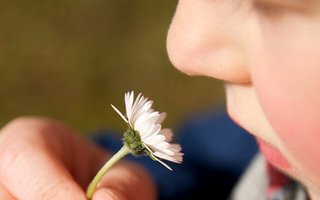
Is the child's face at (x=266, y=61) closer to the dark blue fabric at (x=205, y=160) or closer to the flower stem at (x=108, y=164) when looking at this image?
the flower stem at (x=108, y=164)

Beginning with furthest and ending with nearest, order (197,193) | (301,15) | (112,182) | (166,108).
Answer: (166,108) < (197,193) < (112,182) < (301,15)

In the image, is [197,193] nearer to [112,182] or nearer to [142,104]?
[112,182]

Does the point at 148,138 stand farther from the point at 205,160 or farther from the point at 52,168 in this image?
the point at 205,160

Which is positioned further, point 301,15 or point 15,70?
point 15,70

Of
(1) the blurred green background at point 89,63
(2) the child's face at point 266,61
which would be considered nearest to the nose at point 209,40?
(2) the child's face at point 266,61

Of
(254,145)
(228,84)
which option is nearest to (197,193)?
(254,145)

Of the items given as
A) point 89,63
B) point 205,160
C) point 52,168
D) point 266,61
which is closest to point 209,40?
point 266,61

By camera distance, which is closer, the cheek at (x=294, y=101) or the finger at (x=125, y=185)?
the cheek at (x=294, y=101)
